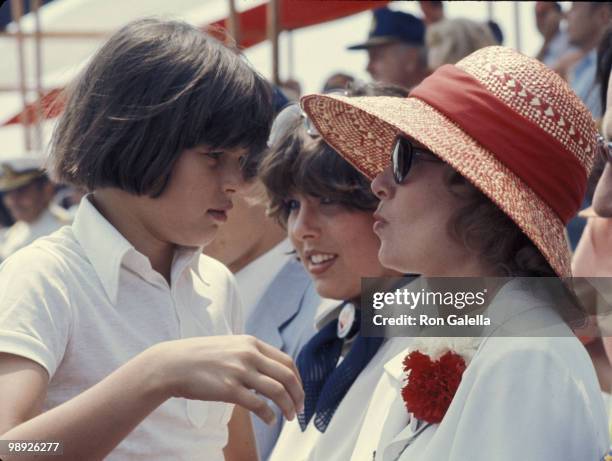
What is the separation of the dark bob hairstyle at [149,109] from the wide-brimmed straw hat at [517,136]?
0.32m

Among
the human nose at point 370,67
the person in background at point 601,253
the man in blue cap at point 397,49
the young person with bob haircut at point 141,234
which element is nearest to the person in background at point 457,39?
the man in blue cap at point 397,49

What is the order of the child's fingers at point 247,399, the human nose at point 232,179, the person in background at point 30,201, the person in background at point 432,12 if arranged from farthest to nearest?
the person in background at point 30,201, the person in background at point 432,12, the human nose at point 232,179, the child's fingers at point 247,399

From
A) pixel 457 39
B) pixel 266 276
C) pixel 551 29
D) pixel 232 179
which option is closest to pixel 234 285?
pixel 232 179

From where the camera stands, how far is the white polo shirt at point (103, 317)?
70.6 inches

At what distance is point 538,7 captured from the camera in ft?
17.0

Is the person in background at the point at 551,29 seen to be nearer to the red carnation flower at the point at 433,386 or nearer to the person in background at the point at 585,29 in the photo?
the person in background at the point at 585,29

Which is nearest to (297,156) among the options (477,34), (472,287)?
(472,287)

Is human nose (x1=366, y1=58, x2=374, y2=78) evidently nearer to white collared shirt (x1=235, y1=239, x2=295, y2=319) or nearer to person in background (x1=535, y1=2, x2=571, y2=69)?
person in background (x1=535, y1=2, x2=571, y2=69)

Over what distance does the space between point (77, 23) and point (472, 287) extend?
772 centimetres

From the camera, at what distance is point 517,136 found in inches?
73.4

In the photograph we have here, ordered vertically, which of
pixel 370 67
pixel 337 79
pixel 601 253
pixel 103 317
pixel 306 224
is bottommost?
pixel 370 67

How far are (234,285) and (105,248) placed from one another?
421 mm

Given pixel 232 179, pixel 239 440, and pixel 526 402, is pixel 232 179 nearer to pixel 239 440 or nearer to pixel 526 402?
pixel 239 440

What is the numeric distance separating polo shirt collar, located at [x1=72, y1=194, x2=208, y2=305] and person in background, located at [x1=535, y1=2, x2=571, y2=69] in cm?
347
